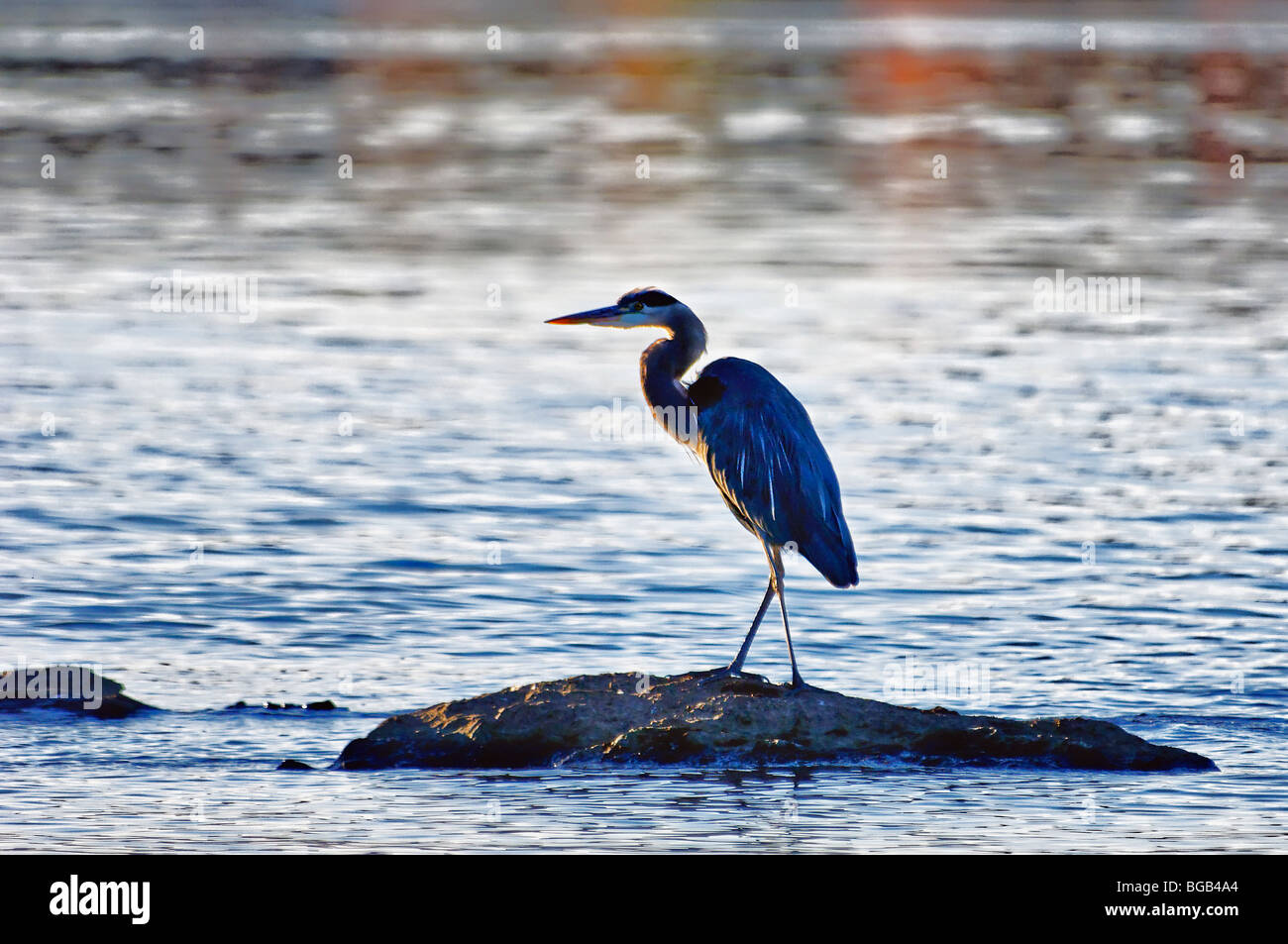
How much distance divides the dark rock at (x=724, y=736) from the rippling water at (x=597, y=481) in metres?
0.15

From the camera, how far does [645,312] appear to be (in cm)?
1139

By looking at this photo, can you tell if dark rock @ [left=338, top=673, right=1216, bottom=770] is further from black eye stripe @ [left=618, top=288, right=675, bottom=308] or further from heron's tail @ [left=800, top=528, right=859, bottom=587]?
black eye stripe @ [left=618, top=288, right=675, bottom=308]

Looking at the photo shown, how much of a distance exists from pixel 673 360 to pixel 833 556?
166 cm

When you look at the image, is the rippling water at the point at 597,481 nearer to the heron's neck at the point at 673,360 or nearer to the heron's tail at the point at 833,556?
the heron's tail at the point at 833,556

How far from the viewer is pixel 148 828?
8.80 meters

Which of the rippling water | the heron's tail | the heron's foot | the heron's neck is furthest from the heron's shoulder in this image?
the rippling water

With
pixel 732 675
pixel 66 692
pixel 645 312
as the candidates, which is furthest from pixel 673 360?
pixel 66 692

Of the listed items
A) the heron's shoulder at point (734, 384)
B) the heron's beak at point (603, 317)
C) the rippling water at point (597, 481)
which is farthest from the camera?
the heron's beak at point (603, 317)

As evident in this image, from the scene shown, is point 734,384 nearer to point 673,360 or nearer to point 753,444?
point 753,444

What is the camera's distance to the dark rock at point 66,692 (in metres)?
10.6

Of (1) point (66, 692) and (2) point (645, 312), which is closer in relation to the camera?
(1) point (66, 692)

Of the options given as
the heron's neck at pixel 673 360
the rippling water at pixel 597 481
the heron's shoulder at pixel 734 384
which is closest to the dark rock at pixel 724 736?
the rippling water at pixel 597 481

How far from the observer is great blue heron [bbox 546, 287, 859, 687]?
408 inches

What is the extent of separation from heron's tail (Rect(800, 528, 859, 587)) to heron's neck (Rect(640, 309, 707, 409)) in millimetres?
1355
